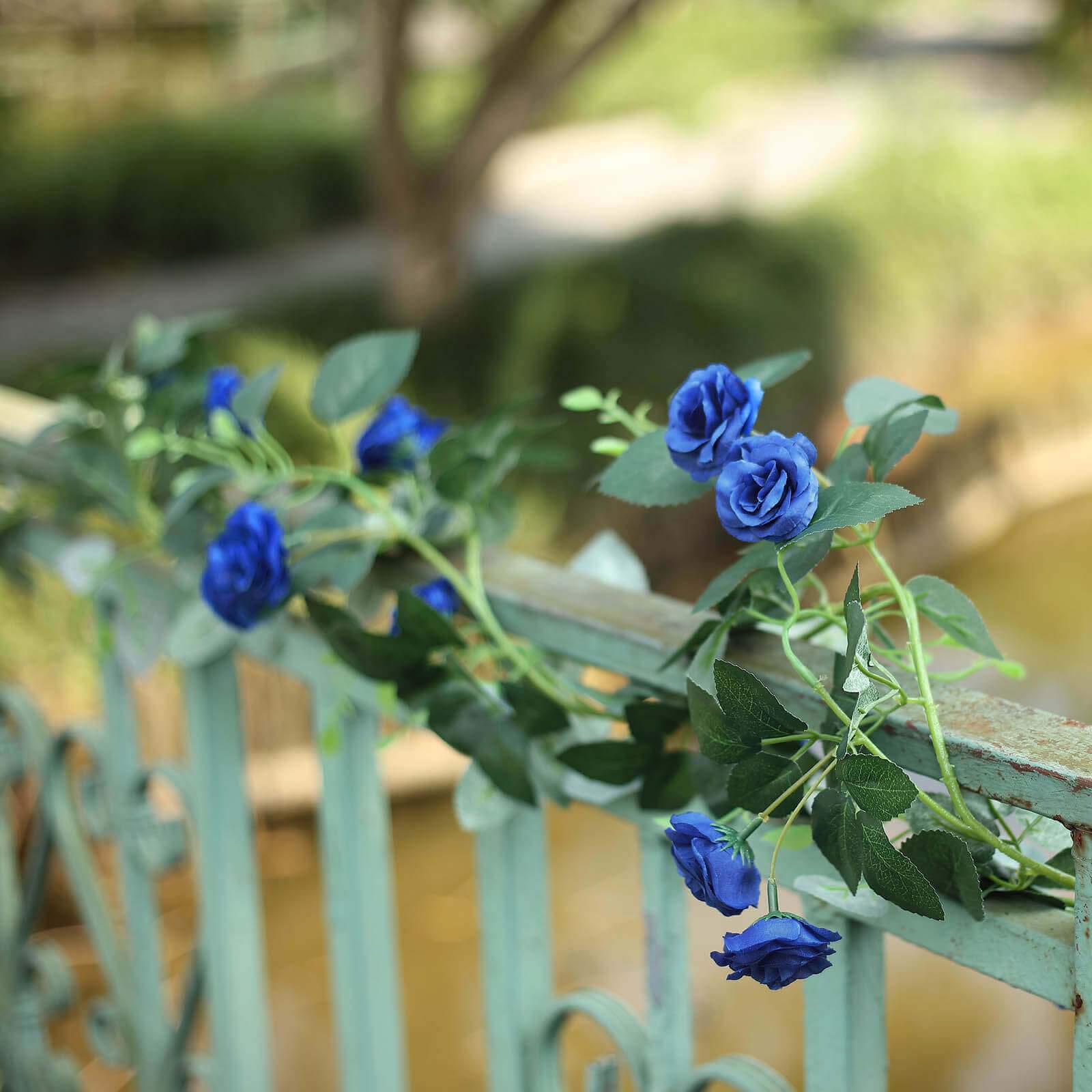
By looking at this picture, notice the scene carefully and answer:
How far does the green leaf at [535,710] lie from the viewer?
0.62m

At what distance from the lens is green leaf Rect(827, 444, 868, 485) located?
53 cm

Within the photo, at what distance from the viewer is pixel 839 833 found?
437 millimetres

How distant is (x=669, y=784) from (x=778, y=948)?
0.17m

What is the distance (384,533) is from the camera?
0.69 meters

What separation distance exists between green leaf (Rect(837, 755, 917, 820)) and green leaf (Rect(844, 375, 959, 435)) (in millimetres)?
171

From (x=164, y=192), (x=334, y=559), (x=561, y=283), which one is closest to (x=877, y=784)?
(x=334, y=559)

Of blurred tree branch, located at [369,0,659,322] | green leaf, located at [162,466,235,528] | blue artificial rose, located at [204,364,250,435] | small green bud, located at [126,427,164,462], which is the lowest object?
green leaf, located at [162,466,235,528]

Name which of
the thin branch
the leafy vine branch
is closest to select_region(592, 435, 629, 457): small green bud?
the leafy vine branch

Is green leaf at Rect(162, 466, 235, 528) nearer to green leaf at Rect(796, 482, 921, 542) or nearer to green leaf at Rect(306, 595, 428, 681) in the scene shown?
green leaf at Rect(306, 595, 428, 681)

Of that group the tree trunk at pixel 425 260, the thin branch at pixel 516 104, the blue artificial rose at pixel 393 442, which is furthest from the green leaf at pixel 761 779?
the tree trunk at pixel 425 260

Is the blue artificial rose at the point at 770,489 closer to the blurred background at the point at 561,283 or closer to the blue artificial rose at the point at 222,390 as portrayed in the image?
the blue artificial rose at the point at 222,390

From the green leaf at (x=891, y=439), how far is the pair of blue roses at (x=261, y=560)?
0.21 metres

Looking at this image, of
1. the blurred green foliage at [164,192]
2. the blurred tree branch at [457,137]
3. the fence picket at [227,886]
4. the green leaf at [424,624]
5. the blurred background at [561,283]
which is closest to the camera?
the green leaf at [424,624]

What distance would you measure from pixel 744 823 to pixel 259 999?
512 millimetres
